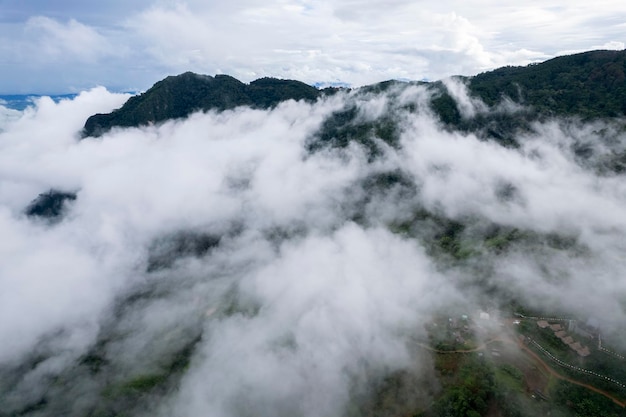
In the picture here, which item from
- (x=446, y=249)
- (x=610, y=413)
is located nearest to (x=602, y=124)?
(x=446, y=249)

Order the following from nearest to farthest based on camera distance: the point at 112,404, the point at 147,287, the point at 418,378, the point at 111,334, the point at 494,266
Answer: the point at 418,378 → the point at 112,404 → the point at 494,266 → the point at 111,334 → the point at 147,287

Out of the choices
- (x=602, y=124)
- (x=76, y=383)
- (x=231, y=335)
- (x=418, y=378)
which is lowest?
(x=76, y=383)

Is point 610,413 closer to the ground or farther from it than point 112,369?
farther from it

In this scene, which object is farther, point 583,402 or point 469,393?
point 469,393

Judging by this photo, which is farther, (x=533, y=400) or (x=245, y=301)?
(x=245, y=301)

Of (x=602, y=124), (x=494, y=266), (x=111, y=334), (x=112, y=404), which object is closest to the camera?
(x=112, y=404)

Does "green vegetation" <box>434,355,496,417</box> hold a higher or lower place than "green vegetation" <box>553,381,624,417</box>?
lower

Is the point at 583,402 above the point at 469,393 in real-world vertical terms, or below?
above

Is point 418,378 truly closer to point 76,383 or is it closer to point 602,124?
point 76,383

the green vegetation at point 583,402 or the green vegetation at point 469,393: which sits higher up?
the green vegetation at point 583,402

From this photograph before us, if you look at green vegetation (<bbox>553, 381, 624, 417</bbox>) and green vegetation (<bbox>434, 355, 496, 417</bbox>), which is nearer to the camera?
green vegetation (<bbox>553, 381, 624, 417</bbox>)

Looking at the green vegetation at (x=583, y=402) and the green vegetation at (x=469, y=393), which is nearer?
the green vegetation at (x=583, y=402)
